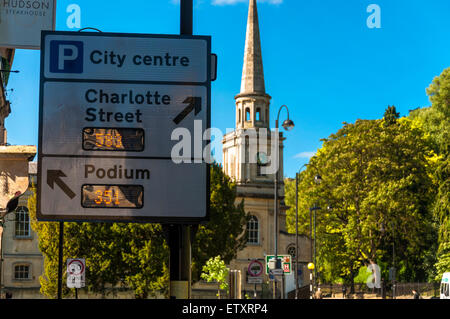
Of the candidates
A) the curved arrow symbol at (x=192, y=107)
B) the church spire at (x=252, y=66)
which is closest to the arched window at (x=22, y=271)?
the church spire at (x=252, y=66)

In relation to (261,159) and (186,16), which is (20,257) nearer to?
(261,159)

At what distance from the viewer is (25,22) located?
1762cm

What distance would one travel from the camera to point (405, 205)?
5697cm

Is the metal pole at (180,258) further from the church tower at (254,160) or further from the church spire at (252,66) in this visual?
the church spire at (252,66)

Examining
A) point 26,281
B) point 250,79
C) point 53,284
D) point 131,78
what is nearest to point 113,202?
point 131,78

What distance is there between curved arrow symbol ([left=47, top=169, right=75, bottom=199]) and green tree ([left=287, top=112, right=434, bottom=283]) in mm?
51312

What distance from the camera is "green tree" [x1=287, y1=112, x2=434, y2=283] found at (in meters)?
57.3

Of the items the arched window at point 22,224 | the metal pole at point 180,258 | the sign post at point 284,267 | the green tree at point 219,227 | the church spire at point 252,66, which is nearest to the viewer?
the metal pole at point 180,258

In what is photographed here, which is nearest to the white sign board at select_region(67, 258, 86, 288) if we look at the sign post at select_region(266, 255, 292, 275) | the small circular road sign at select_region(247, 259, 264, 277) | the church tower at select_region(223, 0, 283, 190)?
the small circular road sign at select_region(247, 259, 264, 277)

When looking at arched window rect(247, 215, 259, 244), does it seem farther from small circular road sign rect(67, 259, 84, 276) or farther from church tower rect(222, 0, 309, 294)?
small circular road sign rect(67, 259, 84, 276)

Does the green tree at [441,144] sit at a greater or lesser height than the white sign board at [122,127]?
greater

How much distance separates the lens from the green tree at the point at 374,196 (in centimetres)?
5731

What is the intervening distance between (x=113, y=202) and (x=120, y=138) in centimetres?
59
